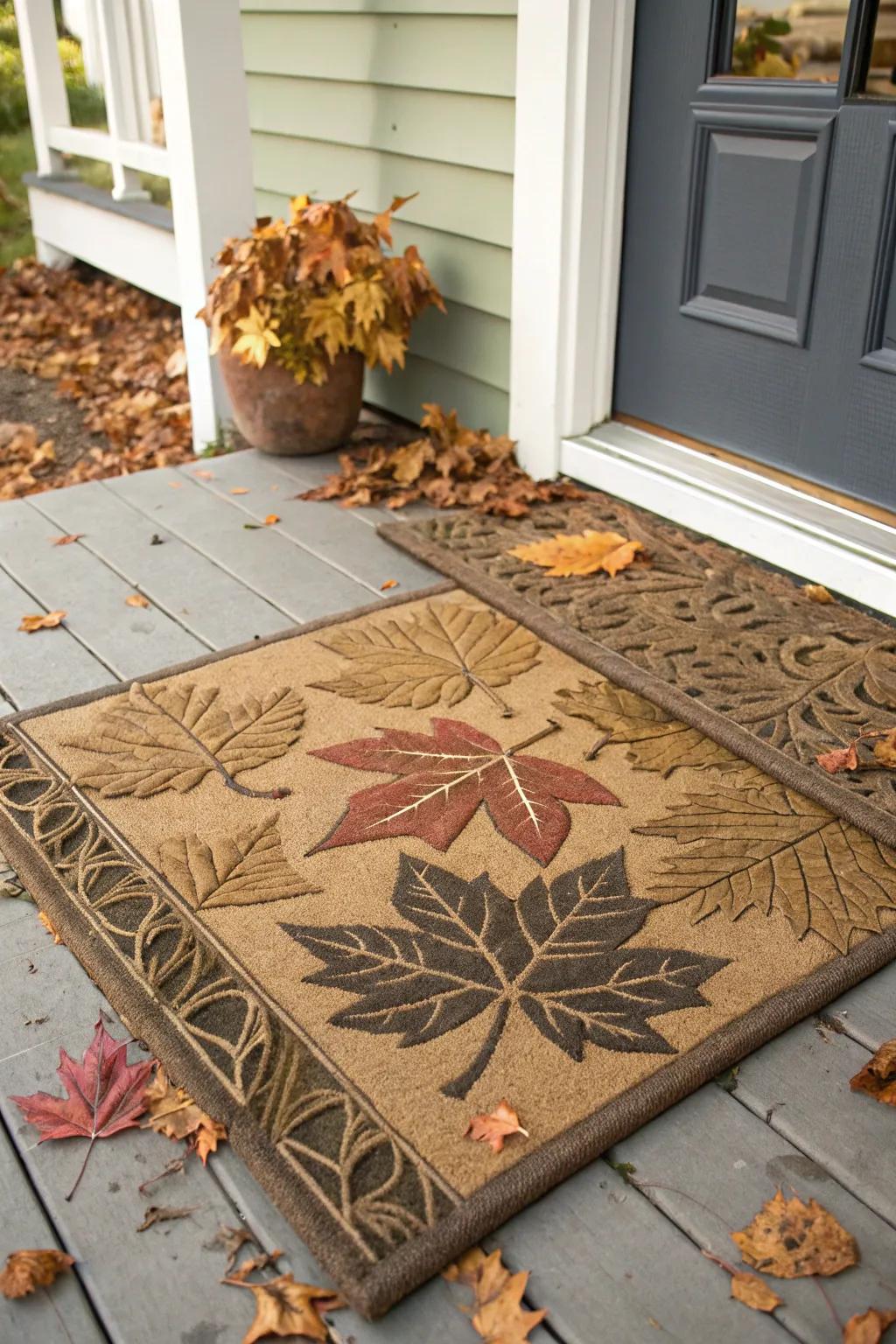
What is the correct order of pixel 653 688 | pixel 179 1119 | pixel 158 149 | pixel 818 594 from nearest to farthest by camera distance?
pixel 179 1119
pixel 653 688
pixel 818 594
pixel 158 149

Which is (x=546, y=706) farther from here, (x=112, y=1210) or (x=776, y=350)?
(x=112, y=1210)

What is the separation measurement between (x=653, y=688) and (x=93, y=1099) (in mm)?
1150

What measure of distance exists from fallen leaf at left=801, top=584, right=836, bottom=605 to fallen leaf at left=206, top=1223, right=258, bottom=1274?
1644 mm

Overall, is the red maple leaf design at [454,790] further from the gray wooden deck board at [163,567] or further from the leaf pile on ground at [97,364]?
the leaf pile on ground at [97,364]

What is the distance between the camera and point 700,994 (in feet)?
4.71

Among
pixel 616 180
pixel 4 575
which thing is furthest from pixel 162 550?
pixel 616 180

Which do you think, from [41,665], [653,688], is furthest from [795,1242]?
[41,665]

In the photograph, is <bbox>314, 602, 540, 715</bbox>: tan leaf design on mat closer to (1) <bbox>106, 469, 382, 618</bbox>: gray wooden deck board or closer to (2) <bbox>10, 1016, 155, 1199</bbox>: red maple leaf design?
(1) <bbox>106, 469, 382, 618</bbox>: gray wooden deck board

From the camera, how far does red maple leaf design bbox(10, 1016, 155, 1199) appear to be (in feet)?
4.23

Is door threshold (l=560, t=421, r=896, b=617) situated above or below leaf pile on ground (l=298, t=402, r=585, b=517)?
above

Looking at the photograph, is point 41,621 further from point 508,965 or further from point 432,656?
point 508,965

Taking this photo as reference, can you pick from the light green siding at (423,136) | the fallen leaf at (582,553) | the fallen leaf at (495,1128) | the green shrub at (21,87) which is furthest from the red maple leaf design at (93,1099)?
the green shrub at (21,87)

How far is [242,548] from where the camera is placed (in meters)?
2.67

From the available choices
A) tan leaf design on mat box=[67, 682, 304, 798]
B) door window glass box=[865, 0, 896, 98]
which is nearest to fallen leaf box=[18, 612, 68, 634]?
tan leaf design on mat box=[67, 682, 304, 798]
